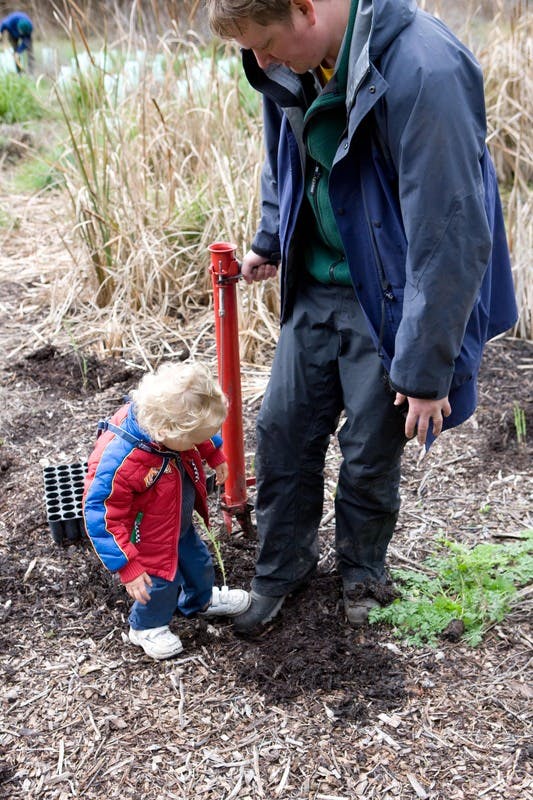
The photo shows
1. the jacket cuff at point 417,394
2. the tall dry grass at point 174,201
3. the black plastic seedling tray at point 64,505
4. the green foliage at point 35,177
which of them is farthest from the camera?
the green foliage at point 35,177

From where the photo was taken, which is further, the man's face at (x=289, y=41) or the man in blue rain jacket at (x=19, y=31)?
the man in blue rain jacket at (x=19, y=31)

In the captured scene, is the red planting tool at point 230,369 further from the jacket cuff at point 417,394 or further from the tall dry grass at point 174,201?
the tall dry grass at point 174,201

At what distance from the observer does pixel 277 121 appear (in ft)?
7.72

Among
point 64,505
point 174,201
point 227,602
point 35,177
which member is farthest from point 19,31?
point 227,602

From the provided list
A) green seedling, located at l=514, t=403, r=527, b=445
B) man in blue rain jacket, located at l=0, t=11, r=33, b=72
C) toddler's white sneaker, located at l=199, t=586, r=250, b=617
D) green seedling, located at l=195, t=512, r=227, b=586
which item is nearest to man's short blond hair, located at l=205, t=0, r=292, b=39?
green seedling, located at l=195, t=512, r=227, b=586

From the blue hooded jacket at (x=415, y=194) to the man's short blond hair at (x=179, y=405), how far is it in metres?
0.46

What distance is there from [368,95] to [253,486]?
1833 millimetres

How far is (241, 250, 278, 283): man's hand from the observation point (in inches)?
106

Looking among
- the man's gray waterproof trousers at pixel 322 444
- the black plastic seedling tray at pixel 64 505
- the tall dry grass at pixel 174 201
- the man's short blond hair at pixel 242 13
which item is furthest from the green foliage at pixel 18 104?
the man's short blond hair at pixel 242 13

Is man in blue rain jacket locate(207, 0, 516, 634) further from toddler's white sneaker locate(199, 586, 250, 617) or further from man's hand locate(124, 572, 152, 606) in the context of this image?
man's hand locate(124, 572, 152, 606)

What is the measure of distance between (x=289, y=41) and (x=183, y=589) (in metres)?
1.67

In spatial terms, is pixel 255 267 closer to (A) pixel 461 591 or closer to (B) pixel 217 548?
(B) pixel 217 548

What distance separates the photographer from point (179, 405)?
2.14 m

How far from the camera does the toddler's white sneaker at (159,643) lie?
2.56m
